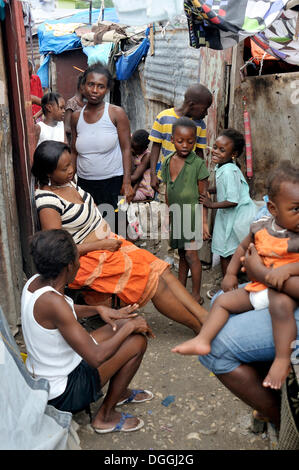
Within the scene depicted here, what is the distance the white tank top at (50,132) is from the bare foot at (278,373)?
362 cm

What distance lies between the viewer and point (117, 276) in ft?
10.2

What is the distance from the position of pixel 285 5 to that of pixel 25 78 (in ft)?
6.70

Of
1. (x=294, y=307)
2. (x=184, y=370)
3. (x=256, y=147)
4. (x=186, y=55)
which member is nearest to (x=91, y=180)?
(x=256, y=147)

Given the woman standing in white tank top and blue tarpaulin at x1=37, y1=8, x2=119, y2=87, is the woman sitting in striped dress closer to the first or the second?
the woman standing in white tank top

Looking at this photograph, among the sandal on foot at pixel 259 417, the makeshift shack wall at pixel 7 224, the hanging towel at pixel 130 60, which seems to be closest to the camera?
the sandal on foot at pixel 259 417

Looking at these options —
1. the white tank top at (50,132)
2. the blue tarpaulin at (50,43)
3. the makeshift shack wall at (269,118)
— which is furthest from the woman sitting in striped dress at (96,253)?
the blue tarpaulin at (50,43)

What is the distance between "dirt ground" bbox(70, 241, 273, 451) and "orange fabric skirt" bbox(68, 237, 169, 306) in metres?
0.53

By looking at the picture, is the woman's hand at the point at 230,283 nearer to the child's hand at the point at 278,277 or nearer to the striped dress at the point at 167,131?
the child's hand at the point at 278,277

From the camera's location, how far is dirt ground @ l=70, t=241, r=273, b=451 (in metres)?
2.42

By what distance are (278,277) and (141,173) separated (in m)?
3.90

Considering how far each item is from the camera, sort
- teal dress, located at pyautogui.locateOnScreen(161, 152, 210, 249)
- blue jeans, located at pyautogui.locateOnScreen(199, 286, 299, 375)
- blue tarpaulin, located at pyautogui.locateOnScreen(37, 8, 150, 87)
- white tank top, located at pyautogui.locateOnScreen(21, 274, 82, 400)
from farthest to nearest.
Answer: blue tarpaulin, located at pyautogui.locateOnScreen(37, 8, 150, 87) → teal dress, located at pyautogui.locateOnScreen(161, 152, 210, 249) → white tank top, located at pyautogui.locateOnScreen(21, 274, 82, 400) → blue jeans, located at pyautogui.locateOnScreen(199, 286, 299, 375)

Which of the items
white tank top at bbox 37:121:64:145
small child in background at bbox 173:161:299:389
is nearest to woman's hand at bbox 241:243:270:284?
small child in background at bbox 173:161:299:389

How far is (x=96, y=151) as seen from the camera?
13.2 ft

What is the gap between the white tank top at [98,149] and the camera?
13.1ft
